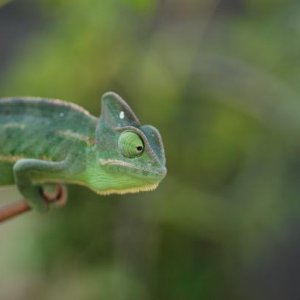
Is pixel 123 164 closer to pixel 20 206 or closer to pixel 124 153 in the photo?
pixel 124 153

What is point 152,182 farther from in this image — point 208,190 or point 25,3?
point 25,3

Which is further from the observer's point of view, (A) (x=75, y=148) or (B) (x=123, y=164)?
(A) (x=75, y=148)

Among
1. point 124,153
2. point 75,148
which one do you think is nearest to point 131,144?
point 124,153

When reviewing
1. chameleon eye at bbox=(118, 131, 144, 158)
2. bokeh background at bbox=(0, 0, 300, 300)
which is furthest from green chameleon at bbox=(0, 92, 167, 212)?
bokeh background at bbox=(0, 0, 300, 300)

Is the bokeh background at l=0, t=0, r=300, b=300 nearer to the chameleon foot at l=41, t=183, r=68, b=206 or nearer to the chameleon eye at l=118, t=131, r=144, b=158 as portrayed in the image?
the chameleon foot at l=41, t=183, r=68, b=206

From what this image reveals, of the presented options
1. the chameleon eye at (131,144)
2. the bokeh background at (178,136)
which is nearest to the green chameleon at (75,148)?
the chameleon eye at (131,144)

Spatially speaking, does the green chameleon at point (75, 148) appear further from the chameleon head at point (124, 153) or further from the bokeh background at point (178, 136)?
the bokeh background at point (178, 136)

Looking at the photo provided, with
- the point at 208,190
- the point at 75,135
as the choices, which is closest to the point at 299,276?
the point at 208,190
